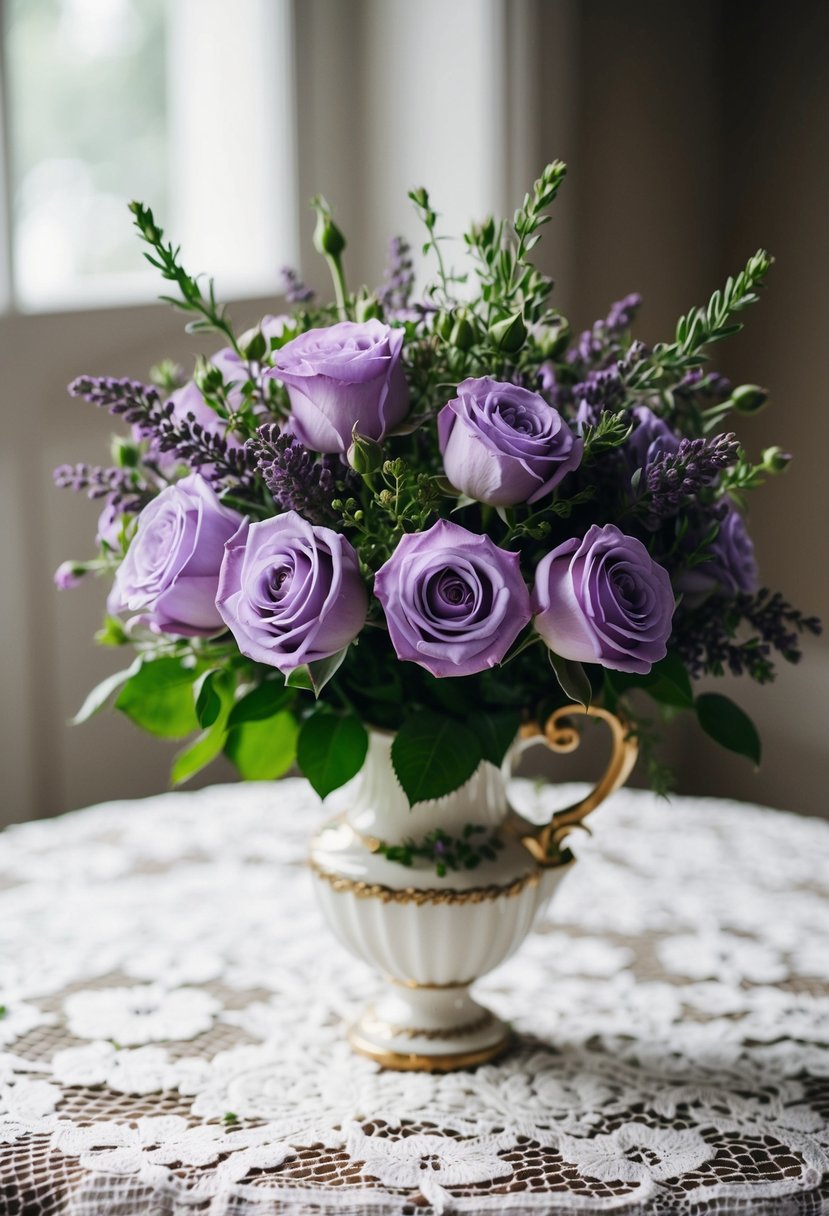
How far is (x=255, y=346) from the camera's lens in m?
0.86

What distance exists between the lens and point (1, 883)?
1.30 m

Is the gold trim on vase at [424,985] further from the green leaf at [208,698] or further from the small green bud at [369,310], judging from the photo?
the small green bud at [369,310]

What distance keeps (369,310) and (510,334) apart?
13 cm

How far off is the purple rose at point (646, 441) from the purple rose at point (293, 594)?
22 cm

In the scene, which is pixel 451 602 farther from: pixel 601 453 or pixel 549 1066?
pixel 549 1066

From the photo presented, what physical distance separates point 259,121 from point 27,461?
0.88m

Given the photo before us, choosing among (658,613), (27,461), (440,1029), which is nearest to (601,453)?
(658,613)

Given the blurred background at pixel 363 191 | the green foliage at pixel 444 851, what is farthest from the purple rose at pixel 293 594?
the blurred background at pixel 363 191

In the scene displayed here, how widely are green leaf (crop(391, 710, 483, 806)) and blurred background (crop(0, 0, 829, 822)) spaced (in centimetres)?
140

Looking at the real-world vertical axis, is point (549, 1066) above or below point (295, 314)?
below

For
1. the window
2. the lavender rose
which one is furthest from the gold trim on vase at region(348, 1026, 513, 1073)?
the window

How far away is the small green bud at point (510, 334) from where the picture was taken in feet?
2.61

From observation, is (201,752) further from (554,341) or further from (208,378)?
(554,341)

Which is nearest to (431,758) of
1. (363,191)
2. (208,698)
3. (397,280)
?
(208,698)
